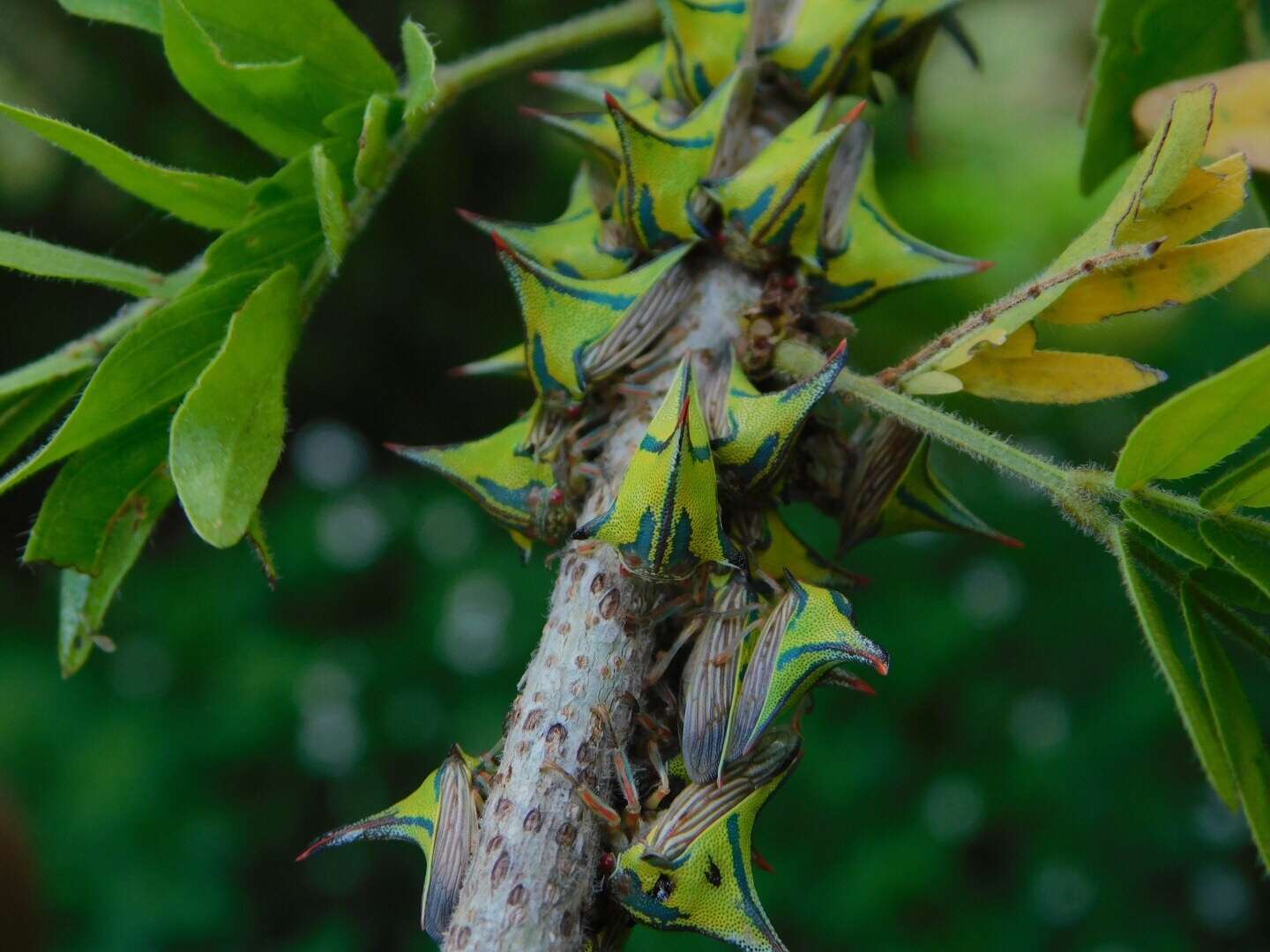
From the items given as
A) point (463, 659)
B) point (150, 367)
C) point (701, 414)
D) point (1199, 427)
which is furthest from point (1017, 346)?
point (463, 659)

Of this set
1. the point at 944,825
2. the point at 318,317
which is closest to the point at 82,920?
the point at 318,317

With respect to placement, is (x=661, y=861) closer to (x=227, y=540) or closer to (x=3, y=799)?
(x=227, y=540)

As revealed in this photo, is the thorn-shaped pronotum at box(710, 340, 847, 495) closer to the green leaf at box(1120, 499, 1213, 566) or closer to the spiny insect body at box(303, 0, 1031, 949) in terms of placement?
the spiny insect body at box(303, 0, 1031, 949)

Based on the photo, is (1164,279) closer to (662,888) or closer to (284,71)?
(662,888)

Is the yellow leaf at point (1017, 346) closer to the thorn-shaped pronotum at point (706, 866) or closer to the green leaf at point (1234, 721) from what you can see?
the green leaf at point (1234, 721)

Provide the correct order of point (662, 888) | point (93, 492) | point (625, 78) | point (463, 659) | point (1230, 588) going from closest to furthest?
point (662, 888), point (1230, 588), point (93, 492), point (625, 78), point (463, 659)

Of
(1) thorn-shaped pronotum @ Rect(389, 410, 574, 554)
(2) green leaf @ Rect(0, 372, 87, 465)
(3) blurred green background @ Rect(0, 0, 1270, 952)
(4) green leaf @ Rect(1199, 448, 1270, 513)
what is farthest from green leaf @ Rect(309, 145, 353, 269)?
(3) blurred green background @ Rect(0, 0, 1270, 952)

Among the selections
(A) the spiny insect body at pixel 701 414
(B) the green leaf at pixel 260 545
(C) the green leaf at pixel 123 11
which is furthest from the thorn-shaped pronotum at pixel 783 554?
(C) the green leaf at pixel 123 11
